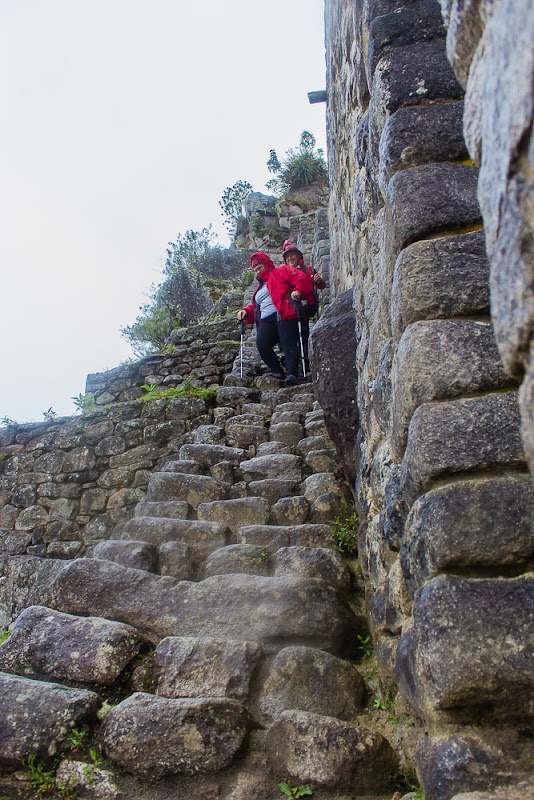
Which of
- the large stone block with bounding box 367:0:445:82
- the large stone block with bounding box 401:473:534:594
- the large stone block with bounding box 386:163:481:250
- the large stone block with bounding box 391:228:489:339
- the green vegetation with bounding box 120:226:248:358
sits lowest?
the green vegetation with bounding box 120:226:248:358

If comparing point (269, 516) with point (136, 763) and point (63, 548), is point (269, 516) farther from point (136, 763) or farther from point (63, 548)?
point (63, 548)

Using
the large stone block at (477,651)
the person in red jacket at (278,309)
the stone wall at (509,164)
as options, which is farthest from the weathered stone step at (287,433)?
the stone wall at (509,164)

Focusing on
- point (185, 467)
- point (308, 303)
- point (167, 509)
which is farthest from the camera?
point (308, 303)

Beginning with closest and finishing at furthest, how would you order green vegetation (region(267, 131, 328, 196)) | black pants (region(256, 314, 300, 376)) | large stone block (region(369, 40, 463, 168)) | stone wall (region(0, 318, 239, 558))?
large stone block (region(369, 40, 463, 168)) < stone wall (region(0, 318, 239, 558)) < black pants (region(256, 314, 300, 376)) < green vegetation (region(267, 131, 328, 196))

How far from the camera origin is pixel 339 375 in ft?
9.98

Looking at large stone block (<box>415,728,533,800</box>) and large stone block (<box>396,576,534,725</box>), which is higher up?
large stone block (<box>396,576,534,725</box>)

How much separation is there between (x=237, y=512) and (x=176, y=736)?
1504 mm

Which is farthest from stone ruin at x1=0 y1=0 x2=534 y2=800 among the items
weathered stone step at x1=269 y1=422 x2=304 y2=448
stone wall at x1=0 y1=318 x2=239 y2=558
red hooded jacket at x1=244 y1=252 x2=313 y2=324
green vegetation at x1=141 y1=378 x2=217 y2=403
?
red hooded jacket at x1=244 y1=252 x2=313 y2=324

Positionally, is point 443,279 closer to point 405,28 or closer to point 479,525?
point 479,525

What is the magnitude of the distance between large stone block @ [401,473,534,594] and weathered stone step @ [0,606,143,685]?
3.85ft

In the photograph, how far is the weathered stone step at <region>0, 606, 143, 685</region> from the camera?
6.22ft

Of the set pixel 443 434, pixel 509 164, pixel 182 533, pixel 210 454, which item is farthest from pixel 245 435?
pixel 509 164

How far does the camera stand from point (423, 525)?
1327 millimetres

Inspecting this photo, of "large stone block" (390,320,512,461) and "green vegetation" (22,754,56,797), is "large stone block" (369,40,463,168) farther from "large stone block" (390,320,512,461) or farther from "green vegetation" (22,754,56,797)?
"green vegetation" (22,754,56,797)
